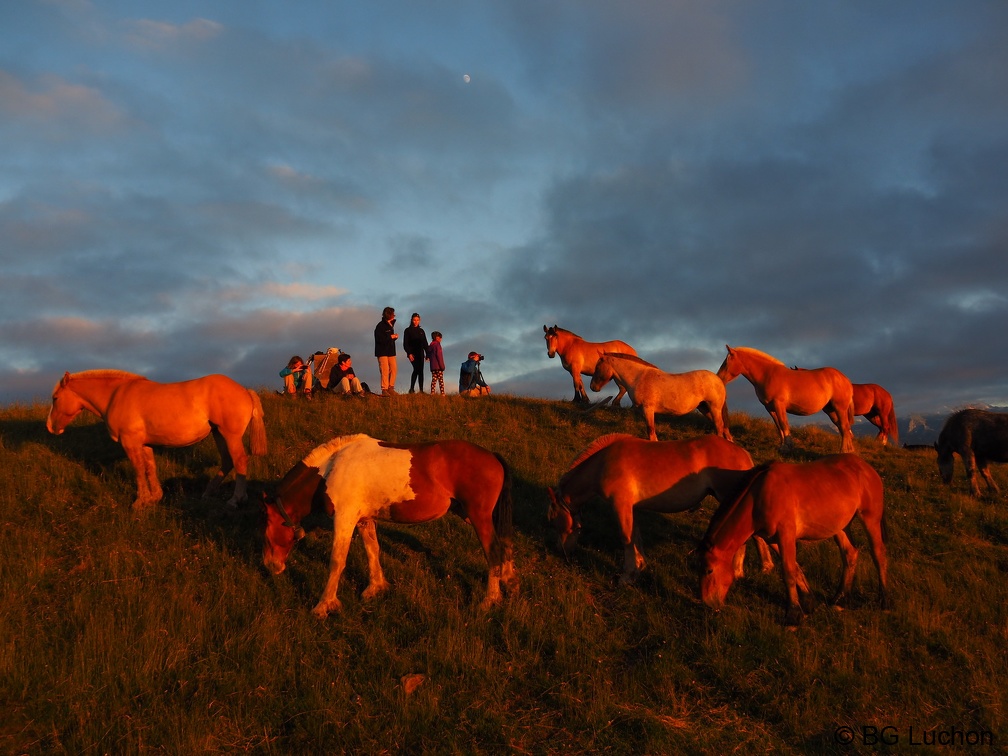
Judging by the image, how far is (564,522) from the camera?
9766mm

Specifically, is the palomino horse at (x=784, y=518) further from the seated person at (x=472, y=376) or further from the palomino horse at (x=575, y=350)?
the seated person at (x=472, y=376)

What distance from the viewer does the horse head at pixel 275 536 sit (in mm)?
8508

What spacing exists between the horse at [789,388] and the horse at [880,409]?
121 inches

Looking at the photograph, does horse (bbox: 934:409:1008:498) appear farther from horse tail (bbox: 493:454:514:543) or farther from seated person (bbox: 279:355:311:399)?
seated person (bbox: 279:355:311:399)

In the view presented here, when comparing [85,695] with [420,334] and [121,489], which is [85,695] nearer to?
[121,489]

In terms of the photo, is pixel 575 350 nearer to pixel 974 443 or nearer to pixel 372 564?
pixel 974 443

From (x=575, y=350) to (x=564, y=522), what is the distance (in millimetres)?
10743

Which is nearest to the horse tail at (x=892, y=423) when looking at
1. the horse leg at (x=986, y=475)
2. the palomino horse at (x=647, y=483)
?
the horse leg at (x=986, y=475)

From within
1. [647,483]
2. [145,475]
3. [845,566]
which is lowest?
[845,566]

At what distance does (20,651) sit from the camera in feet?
21.9

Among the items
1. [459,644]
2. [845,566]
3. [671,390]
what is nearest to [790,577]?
[845,566]

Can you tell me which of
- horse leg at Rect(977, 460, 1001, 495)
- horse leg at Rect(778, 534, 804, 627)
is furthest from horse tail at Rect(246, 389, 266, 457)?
horse leg at Rect(977, 460, 1001, 495)

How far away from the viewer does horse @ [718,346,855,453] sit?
15.9 meters

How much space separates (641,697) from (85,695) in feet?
18.1
